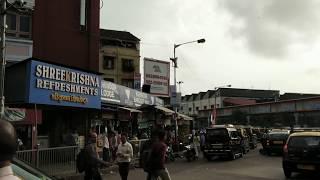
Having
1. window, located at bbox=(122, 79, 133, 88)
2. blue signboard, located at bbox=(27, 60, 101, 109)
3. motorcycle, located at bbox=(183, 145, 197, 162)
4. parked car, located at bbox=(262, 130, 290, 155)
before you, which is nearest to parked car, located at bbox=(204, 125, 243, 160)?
motorcycle, located at bbox=(183, 145, 197, 162)

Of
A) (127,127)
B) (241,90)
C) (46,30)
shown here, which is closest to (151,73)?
(127,127)

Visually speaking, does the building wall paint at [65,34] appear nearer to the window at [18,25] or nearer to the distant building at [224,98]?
the window at [18,25]

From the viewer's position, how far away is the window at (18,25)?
24.5m

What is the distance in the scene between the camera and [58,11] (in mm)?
27281

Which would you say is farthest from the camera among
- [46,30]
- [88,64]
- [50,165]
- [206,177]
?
[88,64]

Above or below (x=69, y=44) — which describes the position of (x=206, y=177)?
below

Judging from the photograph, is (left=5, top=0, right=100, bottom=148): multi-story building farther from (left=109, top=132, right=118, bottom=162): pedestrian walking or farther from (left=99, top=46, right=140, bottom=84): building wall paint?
A: (left=99, top=46, right=140, bottom=84): building wall paint

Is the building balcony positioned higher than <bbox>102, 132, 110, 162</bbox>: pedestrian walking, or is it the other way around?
the building balcony

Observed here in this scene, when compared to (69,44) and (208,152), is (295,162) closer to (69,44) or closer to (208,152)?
(208,152)

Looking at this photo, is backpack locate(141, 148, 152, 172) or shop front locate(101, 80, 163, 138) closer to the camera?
backpack locate(141, 148, 152, 172)

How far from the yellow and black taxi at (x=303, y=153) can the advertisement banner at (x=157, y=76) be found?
23.2m

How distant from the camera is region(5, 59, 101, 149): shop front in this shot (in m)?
20.4

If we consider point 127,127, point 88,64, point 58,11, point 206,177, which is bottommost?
point 206,177

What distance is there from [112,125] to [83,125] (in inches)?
174
